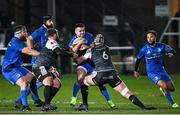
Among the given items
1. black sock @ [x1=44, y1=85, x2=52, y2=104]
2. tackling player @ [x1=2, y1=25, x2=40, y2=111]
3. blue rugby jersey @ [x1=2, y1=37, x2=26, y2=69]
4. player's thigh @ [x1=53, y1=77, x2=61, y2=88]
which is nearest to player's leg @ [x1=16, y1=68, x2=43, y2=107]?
tackling player @ [x1=2, y1=25, x2=40, y2=111]

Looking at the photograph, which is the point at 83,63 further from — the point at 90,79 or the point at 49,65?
the point at 49,65

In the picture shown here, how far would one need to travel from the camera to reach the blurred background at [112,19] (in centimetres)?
3212

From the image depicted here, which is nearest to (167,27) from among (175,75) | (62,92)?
(175,75)

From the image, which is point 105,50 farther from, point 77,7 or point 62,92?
point 77,7

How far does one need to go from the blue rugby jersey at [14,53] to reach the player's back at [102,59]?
180 centimetres

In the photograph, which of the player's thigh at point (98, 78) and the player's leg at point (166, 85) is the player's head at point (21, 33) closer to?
the player's thigh at point (98, 78)

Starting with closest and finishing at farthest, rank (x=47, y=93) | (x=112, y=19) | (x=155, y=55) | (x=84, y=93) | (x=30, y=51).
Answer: (x=47, y=93)
(x=84, y=93)
(x=30, y=51)
(x=155, y=55)
(x=112, y=19)

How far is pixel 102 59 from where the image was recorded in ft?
58.3

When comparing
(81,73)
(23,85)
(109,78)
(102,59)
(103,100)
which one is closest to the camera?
(109,78)

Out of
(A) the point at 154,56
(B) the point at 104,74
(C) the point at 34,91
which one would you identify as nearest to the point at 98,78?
(B) the point at 104,74

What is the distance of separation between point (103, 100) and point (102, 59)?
10.8 feet

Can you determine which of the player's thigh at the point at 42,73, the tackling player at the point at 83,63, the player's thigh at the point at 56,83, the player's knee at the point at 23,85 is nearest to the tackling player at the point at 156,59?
the tackling player at the point at 83,63

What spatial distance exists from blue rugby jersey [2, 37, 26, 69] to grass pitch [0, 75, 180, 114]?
1008 mm

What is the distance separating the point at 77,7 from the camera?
32844 millimetres
